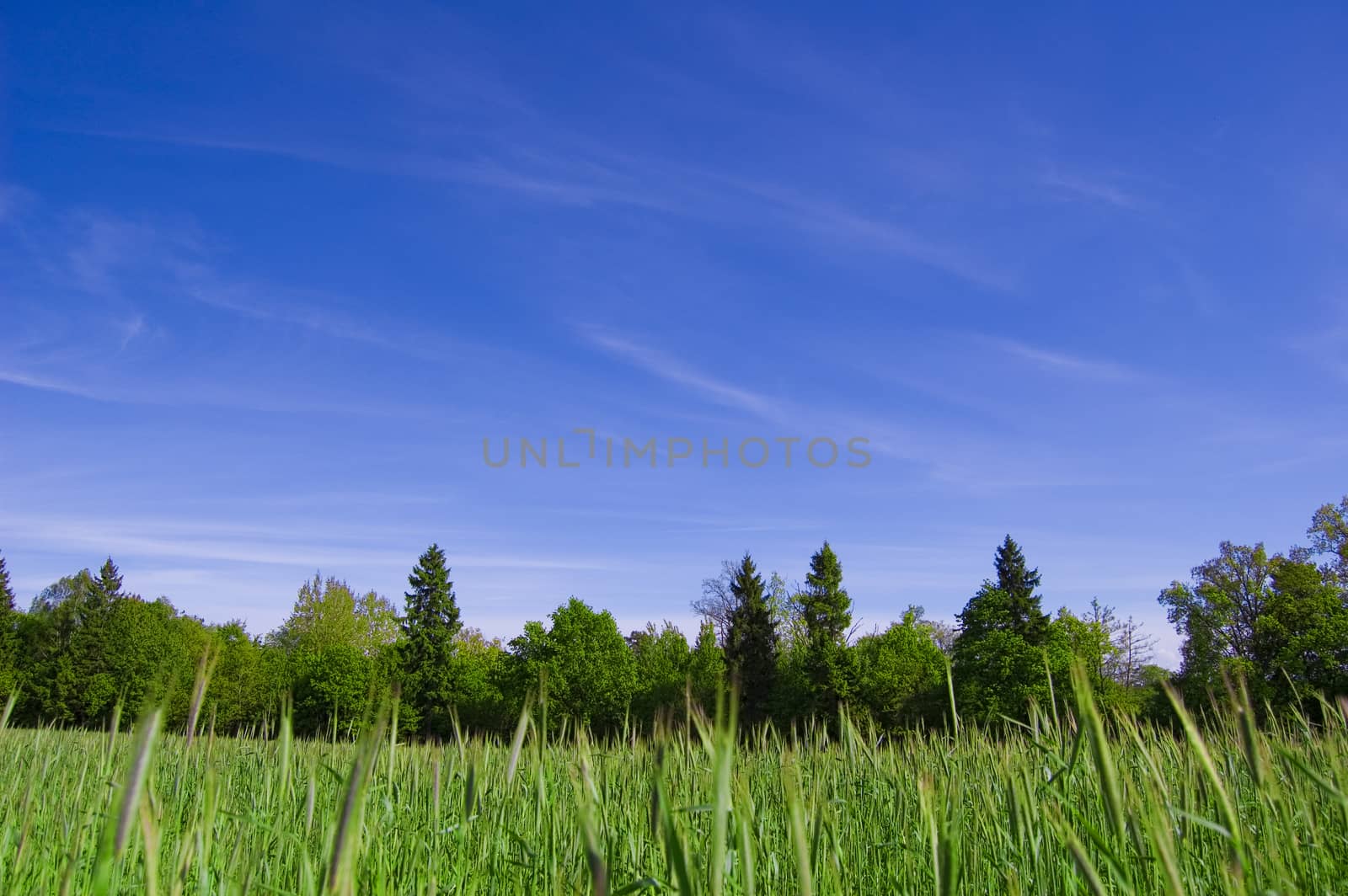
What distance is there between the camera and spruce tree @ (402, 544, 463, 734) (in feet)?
156

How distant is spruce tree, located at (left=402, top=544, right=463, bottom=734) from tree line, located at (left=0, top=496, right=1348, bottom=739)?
12 centimetres

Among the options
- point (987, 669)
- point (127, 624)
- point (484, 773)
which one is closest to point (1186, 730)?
point (484, 773)

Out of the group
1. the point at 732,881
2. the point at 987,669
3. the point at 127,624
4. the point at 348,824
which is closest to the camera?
the point at 348,824

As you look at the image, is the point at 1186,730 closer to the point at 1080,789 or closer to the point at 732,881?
the point at 732,881

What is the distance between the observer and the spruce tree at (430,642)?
47.7 meters

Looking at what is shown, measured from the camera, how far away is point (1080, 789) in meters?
3.10

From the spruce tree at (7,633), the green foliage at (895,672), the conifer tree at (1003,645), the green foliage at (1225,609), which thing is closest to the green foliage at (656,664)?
the green foliage at (895,672)

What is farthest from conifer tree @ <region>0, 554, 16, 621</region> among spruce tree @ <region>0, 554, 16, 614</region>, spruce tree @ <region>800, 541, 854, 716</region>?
spruce tree @ <region>800, 541, 854, 716</region>

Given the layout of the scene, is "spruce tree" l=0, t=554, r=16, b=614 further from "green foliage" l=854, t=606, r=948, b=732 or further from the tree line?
"green foliage" l=854, t=606, r=948, b=732

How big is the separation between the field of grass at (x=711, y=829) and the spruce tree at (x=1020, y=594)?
40.1m

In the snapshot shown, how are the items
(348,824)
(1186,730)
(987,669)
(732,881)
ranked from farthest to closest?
(987,669)
(732,881)
(1186,730)
(348,824)

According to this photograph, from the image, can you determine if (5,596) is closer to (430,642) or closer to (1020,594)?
(430,642)

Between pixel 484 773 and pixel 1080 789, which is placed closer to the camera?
pixel 1080 789

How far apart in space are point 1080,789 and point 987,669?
127 feet
